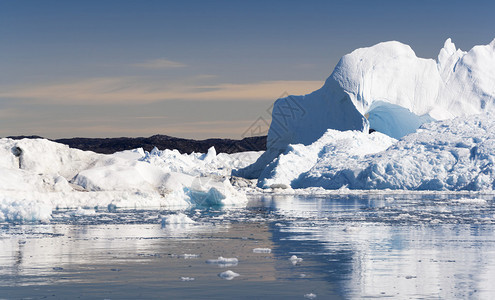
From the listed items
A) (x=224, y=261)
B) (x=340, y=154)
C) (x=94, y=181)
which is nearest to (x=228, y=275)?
(x=224, y=261)

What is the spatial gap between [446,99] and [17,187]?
102ft

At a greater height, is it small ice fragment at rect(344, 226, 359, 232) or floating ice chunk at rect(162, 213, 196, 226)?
floating ice chunk at rect(162, 213, 196, 226)

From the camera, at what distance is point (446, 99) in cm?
4259

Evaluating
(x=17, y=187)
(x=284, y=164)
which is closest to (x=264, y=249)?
(x=17, y=187)

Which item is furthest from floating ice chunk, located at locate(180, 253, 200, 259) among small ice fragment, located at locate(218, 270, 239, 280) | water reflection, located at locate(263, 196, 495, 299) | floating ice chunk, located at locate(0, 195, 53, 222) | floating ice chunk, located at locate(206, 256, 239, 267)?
floating ice chunk, located at locate(0, 195, 53, 222)

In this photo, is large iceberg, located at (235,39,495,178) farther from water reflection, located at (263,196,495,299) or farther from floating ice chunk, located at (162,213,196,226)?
floating ice chunk, located at (162,213,196,226)

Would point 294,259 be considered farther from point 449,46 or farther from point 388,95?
point 449,46

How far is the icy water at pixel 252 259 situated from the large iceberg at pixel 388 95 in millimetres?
26181

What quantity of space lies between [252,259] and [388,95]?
3366 cm

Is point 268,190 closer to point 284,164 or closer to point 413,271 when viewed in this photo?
point 284,164

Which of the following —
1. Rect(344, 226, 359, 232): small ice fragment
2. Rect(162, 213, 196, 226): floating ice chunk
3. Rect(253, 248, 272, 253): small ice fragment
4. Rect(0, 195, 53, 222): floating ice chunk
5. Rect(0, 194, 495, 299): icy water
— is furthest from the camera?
Rect(0, 195, 53, 222): floating ice chunk

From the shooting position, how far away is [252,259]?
8.32m

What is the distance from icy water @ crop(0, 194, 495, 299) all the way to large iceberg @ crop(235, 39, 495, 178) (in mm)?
26181

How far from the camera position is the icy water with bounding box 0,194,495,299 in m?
6.12
